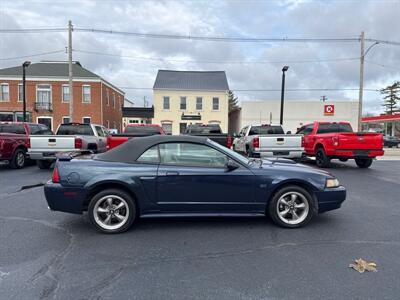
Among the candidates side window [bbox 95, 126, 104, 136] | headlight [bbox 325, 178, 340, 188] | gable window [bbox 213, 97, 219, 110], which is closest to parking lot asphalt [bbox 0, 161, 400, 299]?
headlight [bbox 325, 178, 340, 188]

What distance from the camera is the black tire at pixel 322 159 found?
11562mm

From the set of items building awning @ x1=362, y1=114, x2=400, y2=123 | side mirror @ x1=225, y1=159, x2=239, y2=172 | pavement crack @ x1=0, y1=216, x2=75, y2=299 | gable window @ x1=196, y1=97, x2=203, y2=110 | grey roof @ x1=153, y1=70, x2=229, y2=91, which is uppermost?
grey roof @ x1=153, y1=70, x2=229, y2=91

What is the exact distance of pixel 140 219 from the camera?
16.6ft

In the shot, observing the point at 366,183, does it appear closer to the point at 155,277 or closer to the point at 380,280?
the point at 380,280

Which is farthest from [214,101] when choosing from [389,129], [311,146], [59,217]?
[59,217]

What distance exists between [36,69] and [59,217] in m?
37.4

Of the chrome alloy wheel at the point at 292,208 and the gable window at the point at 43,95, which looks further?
the gable window at the point at 43,95

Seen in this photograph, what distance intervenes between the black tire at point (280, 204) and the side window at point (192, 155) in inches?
38.8

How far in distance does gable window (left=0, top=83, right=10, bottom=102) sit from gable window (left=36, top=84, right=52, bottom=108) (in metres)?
3.39

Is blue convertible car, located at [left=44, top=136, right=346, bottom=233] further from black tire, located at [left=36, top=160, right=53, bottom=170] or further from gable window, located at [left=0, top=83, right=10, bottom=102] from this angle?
A: gable window, located at [left=0, top=83, right=10, bottom=102]

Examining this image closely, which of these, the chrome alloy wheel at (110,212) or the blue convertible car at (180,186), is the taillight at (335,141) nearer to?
the blue convertible car at (180,186)

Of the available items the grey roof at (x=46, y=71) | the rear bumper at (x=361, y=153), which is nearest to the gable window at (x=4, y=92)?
the grey roof at (x=46, y=71)

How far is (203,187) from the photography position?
452cm

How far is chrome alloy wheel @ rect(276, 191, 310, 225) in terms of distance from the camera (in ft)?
15.4
